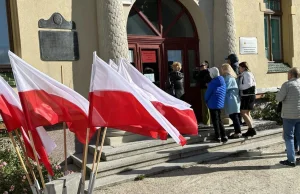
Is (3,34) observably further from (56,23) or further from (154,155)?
(154,155)

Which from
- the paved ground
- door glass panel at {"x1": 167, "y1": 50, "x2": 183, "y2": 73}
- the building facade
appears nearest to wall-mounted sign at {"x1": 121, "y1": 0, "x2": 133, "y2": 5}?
the building facade

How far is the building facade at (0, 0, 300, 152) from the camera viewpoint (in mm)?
5941

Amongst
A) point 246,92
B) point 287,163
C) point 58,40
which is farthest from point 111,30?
point 287,163

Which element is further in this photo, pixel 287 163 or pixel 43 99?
pixel 287 163

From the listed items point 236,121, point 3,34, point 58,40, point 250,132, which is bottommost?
point 250,132

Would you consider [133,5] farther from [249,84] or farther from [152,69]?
[249,84]

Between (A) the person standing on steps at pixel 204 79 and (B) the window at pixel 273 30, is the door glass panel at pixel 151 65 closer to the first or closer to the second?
(A) the person standing on steps at pixel 204 79

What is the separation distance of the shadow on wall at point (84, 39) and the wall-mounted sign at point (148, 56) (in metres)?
1.46

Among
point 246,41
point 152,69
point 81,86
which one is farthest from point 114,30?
point 246,41

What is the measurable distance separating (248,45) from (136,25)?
140 inches

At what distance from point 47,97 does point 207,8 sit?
632cm

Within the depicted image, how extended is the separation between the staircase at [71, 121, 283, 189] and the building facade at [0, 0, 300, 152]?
50 centimetres

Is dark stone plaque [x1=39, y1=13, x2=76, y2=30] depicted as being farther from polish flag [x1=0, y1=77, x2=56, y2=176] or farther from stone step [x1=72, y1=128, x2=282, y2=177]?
polish flag [x1=0, y1=77, x2=56, y2=176]

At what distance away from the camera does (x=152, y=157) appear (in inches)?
233
